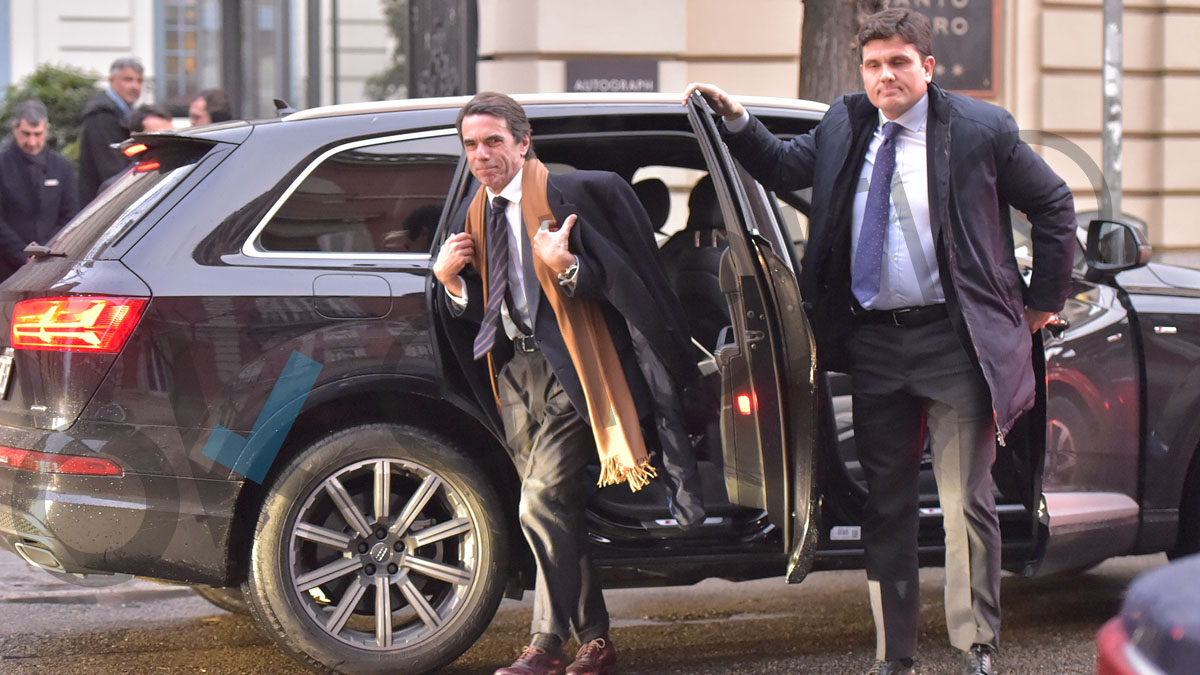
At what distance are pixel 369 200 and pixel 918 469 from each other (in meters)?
1.72

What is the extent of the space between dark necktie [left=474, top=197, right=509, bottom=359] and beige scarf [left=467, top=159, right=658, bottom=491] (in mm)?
77

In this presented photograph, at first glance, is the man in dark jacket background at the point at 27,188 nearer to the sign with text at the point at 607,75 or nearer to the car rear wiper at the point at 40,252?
the car rear wiper at the point at 40,252

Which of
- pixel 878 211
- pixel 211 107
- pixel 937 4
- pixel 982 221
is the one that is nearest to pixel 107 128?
pixel 211 107

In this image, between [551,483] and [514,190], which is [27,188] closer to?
[514,190]

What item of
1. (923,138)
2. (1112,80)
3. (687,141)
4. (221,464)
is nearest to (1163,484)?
(923,138)

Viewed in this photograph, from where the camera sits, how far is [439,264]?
3855mm

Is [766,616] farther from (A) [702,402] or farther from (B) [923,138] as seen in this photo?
(B) [923,138]

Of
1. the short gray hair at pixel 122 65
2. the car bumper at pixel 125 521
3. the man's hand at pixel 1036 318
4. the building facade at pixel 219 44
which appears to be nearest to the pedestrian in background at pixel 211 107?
the short gray hair at pixel 122 65

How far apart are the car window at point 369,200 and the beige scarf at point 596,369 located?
1.27 ft

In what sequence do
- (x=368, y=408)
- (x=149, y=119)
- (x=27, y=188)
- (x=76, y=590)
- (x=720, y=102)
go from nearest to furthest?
(x=720, y=102), (x=368, y=408), (x=76, y=590), (x=149, y=119), (x=27, y=188)

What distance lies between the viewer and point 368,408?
4023 millimetres

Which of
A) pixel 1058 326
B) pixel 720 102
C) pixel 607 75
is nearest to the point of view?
pixel 720 102

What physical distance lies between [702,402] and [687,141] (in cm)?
86
